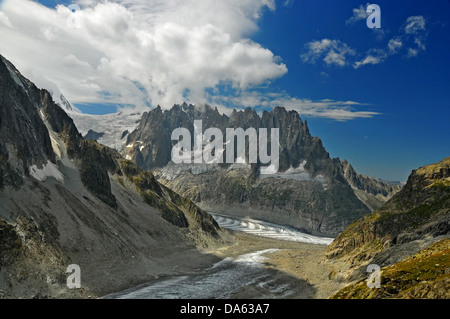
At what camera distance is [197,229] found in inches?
5950

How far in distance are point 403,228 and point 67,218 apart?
3636 inches

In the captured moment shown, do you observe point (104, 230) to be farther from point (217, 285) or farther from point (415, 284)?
point (415, 284)

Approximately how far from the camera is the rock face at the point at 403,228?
71.8 meters

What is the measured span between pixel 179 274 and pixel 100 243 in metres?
24.6

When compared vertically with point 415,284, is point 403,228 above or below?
below

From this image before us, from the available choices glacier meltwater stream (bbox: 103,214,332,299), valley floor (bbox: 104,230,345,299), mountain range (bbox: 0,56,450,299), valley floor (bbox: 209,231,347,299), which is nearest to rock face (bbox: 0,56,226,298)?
mountain range (bbox: 0,56,450,299)

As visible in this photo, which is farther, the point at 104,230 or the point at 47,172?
the point at 47,172

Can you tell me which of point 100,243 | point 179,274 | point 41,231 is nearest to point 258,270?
point 179,274

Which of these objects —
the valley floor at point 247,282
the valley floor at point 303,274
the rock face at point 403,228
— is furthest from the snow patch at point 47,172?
the rock face at point 403,228

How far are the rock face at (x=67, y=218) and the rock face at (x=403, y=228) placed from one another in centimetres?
5121

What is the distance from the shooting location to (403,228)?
8825cm

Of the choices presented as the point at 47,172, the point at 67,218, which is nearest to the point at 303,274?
the point at 67,218

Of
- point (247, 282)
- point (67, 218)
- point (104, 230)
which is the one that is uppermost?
point (67, 218)

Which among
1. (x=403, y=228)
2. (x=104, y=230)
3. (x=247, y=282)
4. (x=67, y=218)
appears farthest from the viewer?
(x=104, y=230)
